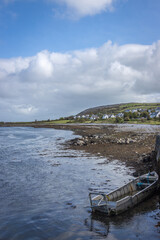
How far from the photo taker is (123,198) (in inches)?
529

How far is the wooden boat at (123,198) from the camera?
42.9 feet

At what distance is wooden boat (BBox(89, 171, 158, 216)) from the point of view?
13086 mm

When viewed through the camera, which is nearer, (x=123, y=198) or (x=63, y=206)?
(x=123, y=198)

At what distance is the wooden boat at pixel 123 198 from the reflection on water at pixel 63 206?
45cm

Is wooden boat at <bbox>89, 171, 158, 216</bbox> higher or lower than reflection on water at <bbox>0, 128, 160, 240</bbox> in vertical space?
higher

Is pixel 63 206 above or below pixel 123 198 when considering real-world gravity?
below

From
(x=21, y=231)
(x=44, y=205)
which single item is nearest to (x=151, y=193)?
(x=44, y=205)

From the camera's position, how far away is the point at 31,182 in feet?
68.9

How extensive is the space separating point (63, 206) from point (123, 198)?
4.53 m

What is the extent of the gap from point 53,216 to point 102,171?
11.0 meters

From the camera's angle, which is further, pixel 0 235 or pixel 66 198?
pixel 66 198

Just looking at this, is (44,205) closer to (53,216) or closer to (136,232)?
(53,216)

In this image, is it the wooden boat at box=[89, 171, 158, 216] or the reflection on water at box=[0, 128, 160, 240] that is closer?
the reflection on water at box=[0, 128, 160, 240]

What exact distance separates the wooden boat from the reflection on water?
45 centimetres
